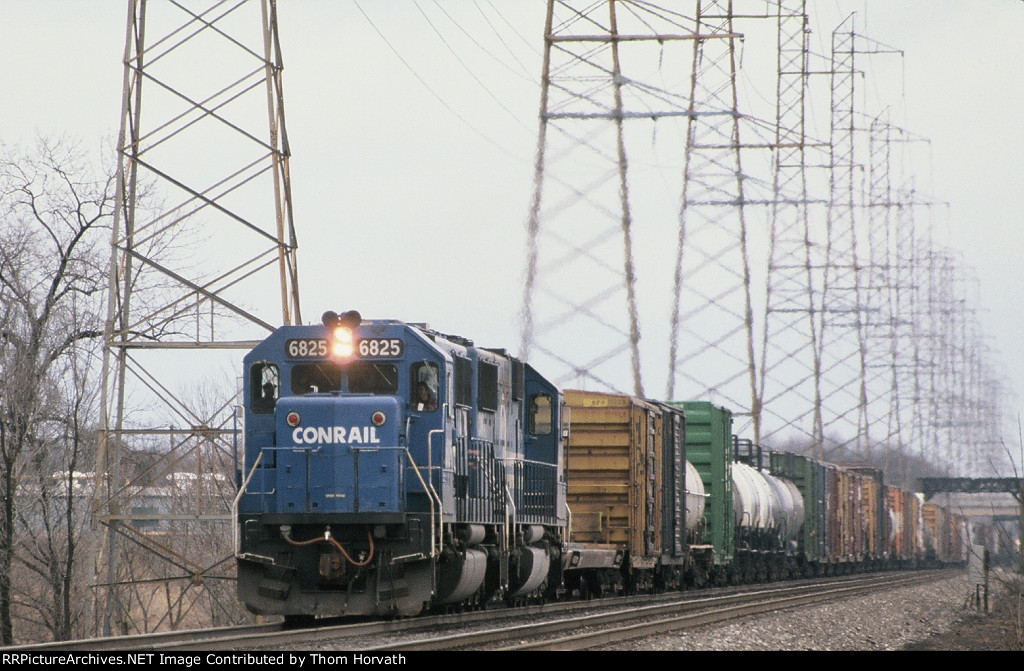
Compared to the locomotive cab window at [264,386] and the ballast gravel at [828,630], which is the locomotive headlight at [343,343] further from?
the ballast gravel at [828,630]

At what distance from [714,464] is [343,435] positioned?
637 inches

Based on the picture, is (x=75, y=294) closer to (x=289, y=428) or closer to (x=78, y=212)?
(x=78, y=212)

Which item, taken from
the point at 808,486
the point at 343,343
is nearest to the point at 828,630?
the point at 343,343

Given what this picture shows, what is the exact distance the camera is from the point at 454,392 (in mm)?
16953

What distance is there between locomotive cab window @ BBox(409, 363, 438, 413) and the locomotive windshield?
21cm

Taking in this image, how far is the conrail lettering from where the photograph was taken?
1600 centimetres

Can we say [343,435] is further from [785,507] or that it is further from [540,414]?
[785,507]

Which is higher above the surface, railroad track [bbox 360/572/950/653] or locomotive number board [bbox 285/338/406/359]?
locomotive number board [bbox 285/338/406/359]

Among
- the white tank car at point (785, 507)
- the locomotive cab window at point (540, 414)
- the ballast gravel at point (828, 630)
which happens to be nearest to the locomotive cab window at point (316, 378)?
the ballast gravel at point (828, 630)

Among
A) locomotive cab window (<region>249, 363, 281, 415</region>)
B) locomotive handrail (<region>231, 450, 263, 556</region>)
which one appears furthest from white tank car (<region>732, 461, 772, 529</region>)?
locomotive handrail (<region>231, 450, 263, 556</region>)

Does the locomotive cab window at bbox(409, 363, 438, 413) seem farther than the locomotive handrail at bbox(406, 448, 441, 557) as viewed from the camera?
Yes

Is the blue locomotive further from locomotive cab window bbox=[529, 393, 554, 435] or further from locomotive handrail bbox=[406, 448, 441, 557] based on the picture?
locomotive cab window bbox=[529, 393, 554, 435]

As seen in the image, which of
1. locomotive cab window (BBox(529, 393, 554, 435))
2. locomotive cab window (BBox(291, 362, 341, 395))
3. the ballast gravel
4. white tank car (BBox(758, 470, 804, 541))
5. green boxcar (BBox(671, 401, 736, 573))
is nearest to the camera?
the ballast gravel

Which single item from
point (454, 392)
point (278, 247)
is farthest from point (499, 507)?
point (278, 247)
